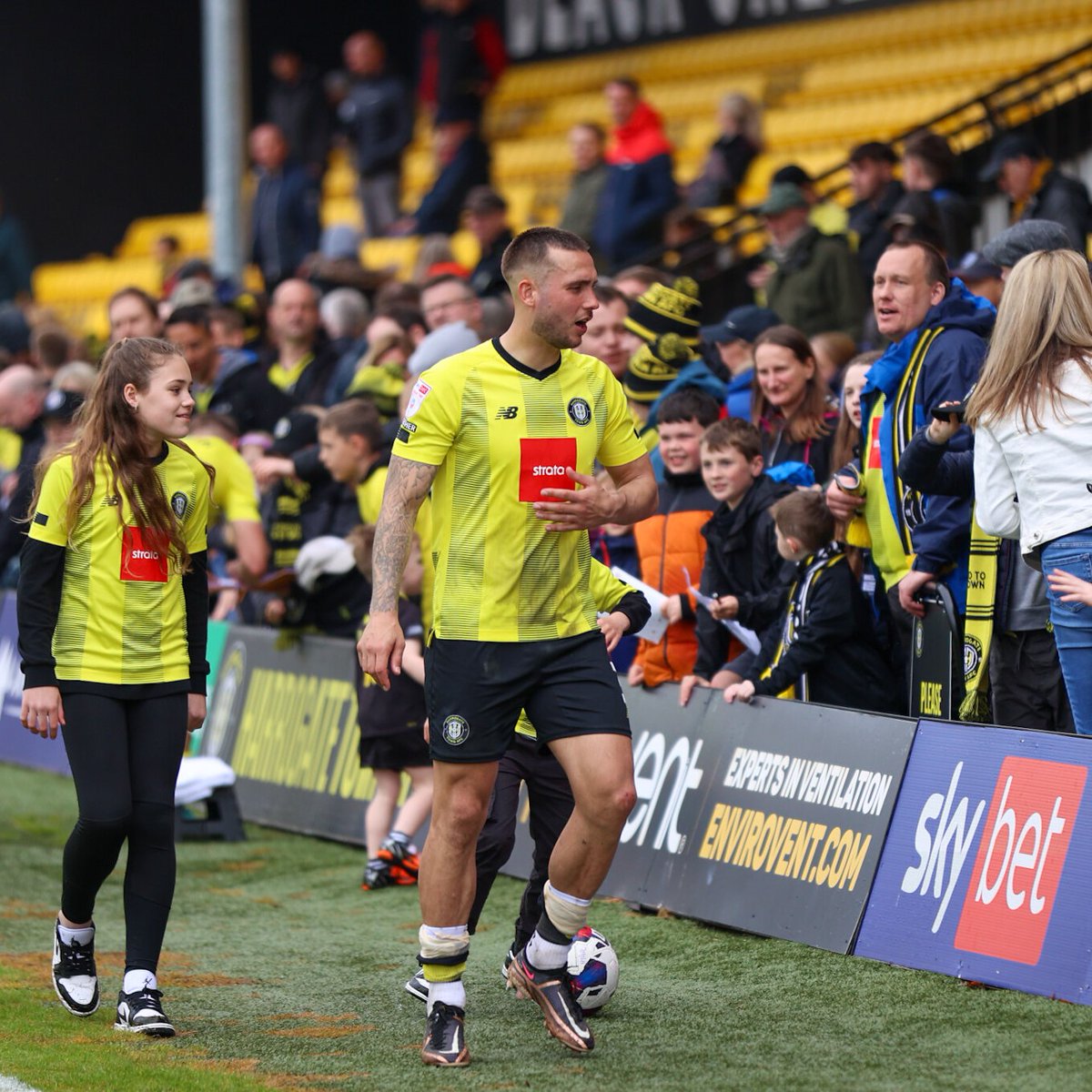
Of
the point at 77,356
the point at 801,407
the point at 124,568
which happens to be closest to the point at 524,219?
the point at 77,356

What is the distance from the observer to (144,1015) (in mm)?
5582

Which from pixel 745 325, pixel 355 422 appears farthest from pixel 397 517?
pixel 745 325

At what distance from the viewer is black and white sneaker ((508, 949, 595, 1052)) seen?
17.3 feet

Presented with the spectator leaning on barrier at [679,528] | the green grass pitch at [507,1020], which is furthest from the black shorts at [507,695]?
the spectator leaning on barrier at [679,528]

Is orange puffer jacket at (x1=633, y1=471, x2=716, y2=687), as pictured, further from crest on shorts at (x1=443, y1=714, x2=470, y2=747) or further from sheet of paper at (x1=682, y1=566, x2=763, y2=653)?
crest on shorts at (x1=443, y1=714, x2=470, y2=747)

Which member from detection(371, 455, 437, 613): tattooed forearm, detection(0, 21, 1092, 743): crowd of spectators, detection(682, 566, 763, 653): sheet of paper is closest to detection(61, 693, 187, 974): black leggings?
detection(0, 21, 1092, 743): crowd of spectators

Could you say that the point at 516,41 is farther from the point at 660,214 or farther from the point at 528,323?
the point at 528,323

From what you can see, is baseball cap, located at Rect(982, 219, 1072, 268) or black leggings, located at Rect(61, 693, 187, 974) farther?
baseball cap, located at Rect(982, 219, 1072, 268)

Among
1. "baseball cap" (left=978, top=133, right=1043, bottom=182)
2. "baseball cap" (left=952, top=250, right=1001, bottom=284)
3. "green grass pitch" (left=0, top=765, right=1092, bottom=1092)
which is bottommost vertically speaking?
"green grass pitch" (left=0, top=765, right=1092, bottom=1092)

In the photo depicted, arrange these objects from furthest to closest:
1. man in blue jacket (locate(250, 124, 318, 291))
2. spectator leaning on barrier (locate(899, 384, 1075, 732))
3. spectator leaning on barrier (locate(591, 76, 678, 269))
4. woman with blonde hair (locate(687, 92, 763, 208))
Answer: man in blue jacket (locate(250, 124, 318, 291))
woman with blonde hair (locate(687, 92, 763, 208))
spectator leaning on barrier (locate(591, 76, 678, 269))
spectator leaning on barrier (locate(899, 384, 1075, 732))

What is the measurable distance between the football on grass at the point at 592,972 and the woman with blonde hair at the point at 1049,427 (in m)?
1.59

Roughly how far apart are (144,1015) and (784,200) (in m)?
6.66

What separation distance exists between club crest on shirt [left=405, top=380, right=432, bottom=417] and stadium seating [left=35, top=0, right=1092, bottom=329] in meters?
8.29

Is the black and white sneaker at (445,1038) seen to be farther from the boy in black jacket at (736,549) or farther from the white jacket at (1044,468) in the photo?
the boy in black jacket at (736,549)
